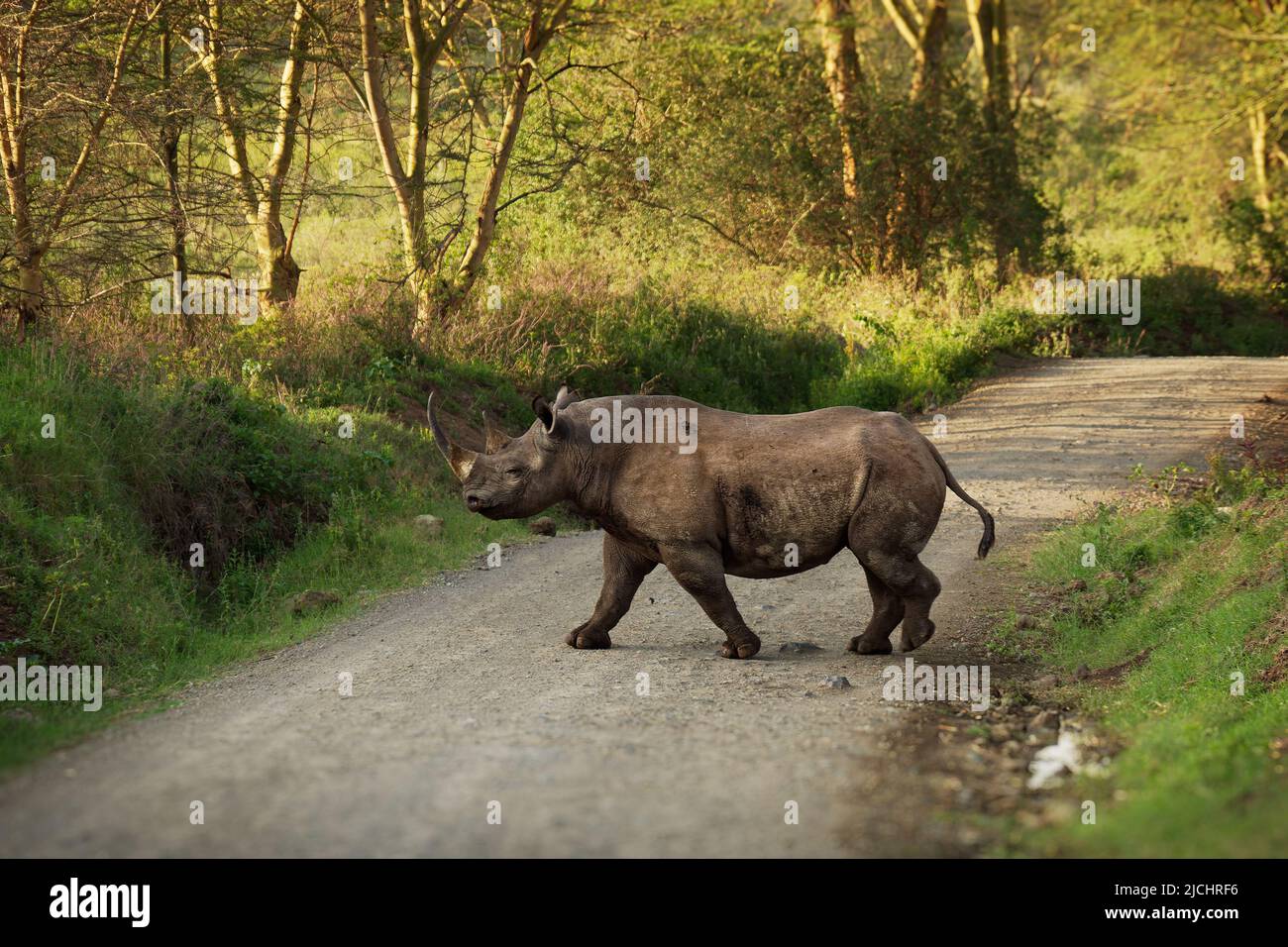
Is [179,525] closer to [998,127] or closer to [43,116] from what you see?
[43,116]

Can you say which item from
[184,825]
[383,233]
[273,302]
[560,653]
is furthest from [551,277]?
[184,825]

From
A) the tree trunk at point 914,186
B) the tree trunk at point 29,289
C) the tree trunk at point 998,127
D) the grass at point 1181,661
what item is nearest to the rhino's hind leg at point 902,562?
the grass at point 1181,661

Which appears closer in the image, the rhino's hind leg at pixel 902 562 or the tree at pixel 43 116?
the rhino's hind leg at pixel 902 562

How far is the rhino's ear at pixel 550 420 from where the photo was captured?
8570mm

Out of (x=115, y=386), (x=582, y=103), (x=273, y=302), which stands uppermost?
(x=582, y=103)

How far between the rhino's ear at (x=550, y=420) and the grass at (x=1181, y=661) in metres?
3.24

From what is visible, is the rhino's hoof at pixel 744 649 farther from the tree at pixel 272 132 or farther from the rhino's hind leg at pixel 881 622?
the tree at pixel 272 132

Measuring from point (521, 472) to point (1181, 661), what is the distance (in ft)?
13.7

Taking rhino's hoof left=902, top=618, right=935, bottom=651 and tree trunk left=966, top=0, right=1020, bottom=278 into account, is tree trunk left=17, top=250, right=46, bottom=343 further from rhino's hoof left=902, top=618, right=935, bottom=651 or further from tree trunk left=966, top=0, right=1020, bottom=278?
tree trunk left=966, top=0, right=1020, bottom=278

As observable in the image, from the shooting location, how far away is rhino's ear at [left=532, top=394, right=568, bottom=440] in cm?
857

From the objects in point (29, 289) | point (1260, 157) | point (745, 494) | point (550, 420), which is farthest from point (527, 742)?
point (1260, 157)

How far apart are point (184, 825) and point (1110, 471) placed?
40.7 ft

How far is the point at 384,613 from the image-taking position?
34.4 ft
